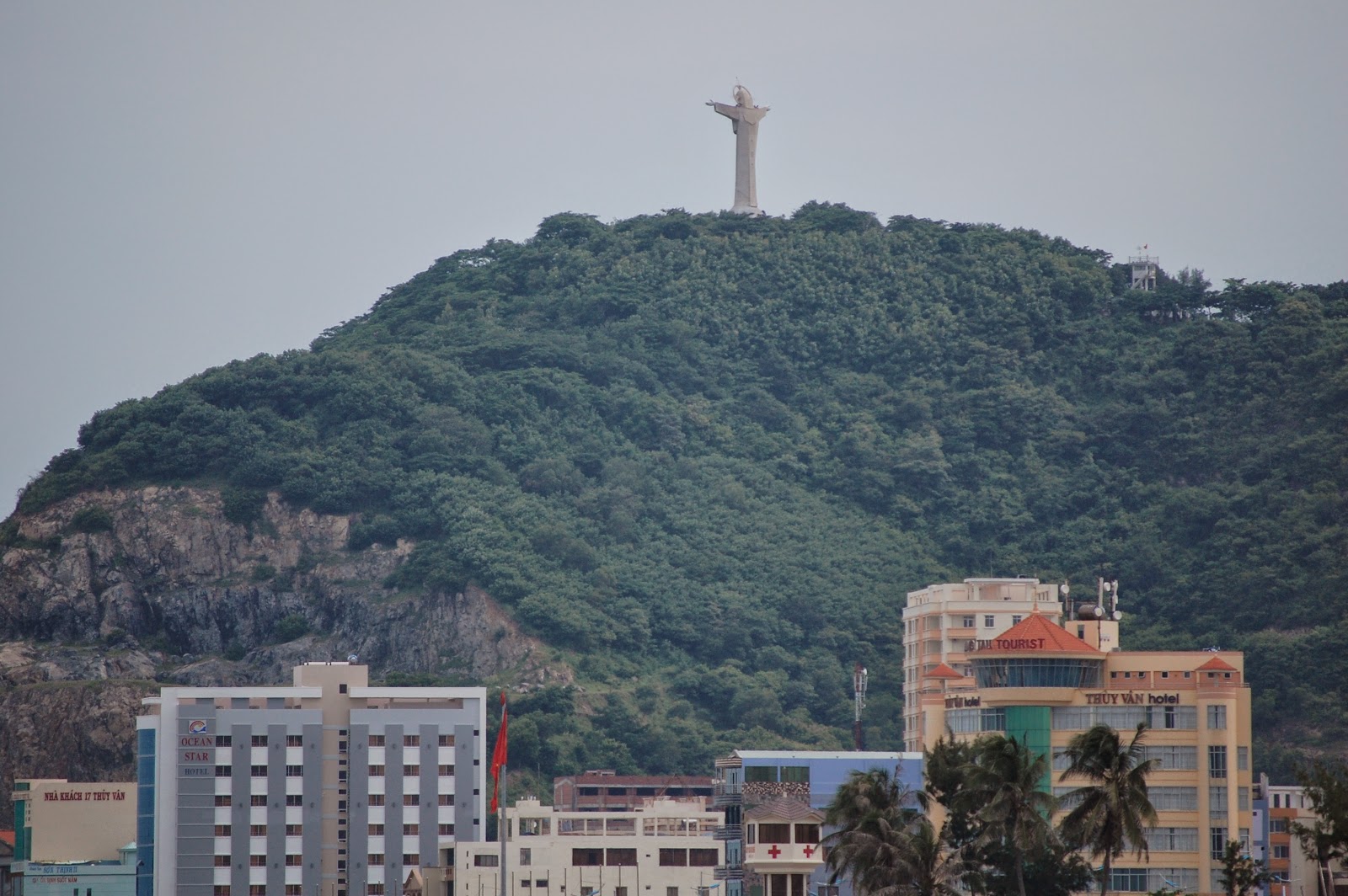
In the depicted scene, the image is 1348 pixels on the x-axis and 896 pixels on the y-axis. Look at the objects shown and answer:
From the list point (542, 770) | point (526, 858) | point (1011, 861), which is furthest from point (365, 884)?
point (1011, 861)

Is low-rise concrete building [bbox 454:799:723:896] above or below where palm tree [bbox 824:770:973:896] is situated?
below

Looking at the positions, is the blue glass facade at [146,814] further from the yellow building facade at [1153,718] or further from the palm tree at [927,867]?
the palm tree at [927,867]

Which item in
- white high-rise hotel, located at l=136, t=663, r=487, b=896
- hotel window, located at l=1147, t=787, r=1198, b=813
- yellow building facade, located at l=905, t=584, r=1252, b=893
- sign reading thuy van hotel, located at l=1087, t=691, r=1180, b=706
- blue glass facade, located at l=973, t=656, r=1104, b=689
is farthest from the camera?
white high-rise hotel, located at l=136, t=663, r=487, b=896

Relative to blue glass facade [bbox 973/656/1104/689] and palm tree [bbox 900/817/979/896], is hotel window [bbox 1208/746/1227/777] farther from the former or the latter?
palm tree [bbox 900/817/979/896]

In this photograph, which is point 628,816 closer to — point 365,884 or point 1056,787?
point 365,884

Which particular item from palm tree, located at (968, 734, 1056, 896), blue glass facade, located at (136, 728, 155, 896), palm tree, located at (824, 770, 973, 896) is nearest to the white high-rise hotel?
blue glass facade, located at (136, 728, 155, 896)

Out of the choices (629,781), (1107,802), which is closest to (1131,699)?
(1107,802)

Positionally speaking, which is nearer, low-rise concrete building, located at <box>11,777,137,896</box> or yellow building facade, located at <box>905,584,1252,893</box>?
yellow building facade, located at <box>905,584,1252,893</box>

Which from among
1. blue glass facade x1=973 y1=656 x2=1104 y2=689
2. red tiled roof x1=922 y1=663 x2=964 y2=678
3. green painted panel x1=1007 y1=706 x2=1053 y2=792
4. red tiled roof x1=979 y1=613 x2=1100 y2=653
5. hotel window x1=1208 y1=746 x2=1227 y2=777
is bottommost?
hotel window x1=1208 y1=746 x2=1227 y2=777
